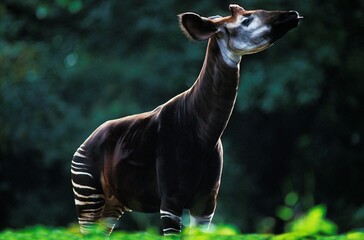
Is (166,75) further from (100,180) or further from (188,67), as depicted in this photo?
(100,180)

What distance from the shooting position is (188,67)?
18.6 meters

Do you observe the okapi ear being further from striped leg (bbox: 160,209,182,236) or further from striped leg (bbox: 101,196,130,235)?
striped leg (bbox: 101,196,130,235)

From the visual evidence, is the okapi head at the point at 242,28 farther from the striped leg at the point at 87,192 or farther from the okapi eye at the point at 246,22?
the striped leg at the point at 87,192

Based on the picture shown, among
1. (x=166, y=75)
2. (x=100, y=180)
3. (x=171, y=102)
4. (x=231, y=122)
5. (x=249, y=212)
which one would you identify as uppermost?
(x=171, y=102)

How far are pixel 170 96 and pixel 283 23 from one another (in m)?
13.4

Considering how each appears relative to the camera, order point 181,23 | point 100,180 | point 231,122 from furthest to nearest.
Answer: point 231,122
point 100,180
point 181,23

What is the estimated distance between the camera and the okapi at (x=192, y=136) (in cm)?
665

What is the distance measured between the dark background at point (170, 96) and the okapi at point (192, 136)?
10285 mm

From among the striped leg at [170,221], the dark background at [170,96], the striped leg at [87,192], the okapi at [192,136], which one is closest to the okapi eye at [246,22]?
the okapi at [192,136]

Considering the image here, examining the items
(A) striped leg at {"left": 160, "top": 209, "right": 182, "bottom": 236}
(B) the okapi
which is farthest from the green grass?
(B) the okapi

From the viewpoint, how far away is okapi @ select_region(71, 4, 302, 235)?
6.65 metres

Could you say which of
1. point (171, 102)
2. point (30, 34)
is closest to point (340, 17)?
point (30, 34)

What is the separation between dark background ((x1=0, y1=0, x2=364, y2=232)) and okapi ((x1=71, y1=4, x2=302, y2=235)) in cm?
1029

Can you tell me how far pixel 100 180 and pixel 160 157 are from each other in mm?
708
